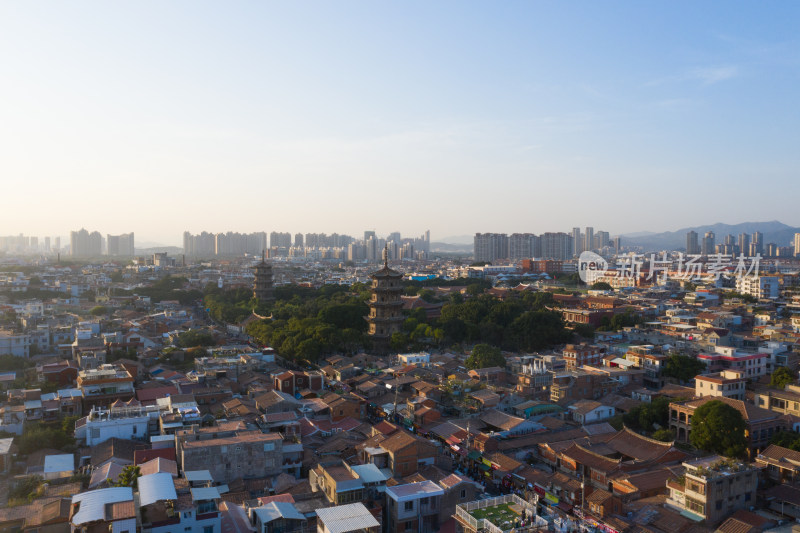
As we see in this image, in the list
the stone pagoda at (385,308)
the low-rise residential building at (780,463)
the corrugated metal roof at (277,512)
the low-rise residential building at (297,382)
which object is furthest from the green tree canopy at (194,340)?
the low-rise residential building at (780,463)

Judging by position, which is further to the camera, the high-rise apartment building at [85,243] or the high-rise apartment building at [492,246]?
the high-rise apartment building at [85,243]

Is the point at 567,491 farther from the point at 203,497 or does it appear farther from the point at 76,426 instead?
the point at 76,426

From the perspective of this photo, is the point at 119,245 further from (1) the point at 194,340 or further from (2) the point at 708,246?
(2) the point at 708,246

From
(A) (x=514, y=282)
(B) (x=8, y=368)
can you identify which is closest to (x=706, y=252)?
(A) (x=514, y=282)

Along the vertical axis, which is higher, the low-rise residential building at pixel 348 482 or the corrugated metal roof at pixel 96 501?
the corrugated metal roof at pixel 96 501

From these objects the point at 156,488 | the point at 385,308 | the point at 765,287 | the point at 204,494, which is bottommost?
the point at 204,494

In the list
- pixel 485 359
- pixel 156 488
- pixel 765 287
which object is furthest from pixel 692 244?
pixel 156 488

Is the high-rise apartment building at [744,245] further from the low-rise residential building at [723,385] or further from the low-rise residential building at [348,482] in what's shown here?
the low-rise residential building at [348,482]
